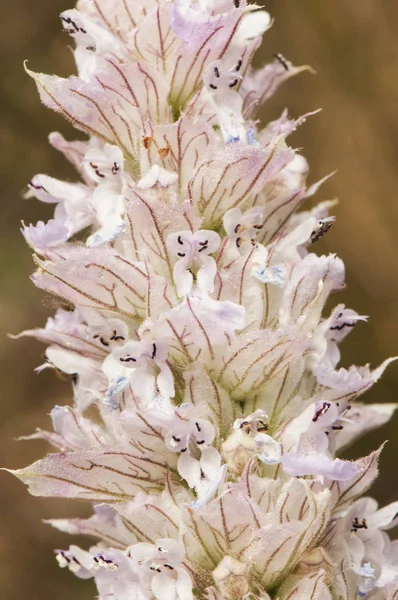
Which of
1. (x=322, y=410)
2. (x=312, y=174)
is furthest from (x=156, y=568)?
(x=312, y=174)

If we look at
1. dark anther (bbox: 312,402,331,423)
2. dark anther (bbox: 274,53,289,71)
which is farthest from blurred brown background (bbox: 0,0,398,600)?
dark anther (bbox: 312,402,331,423)

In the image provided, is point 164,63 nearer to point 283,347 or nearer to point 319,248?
point 283,347

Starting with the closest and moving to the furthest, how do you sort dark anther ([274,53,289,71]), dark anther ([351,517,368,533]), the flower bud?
the flower bud → dark anther ([351,517,368,533]) → dark anther ([274,53,289,71])

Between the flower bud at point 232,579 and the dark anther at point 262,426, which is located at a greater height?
the dark anther at point 262,426

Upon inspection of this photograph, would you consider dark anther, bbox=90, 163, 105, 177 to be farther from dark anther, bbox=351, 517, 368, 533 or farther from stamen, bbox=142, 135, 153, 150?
dark anther, bbox=351, 517, 368, 533

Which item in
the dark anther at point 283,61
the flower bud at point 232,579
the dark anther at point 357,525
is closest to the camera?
the flower bud at point 232,579

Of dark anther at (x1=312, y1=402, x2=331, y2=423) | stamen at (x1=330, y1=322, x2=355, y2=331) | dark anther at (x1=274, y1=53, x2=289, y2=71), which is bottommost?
dark anther at (x1=312, y1=402, x2=331, y2=423)

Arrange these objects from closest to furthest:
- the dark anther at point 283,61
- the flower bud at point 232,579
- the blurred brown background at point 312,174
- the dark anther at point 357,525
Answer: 1. the flower bud at point 232,579
2. the dark anther at point 357,525
3. the dark anther at point 283,61
4. the blurred brown background at point 312,174

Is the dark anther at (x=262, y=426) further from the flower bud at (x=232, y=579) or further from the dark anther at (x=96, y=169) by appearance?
the dark anther at (x=96, y=169)

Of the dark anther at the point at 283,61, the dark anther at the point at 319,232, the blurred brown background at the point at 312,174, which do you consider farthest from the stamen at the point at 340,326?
the blurred brown background at the point at 312,174
